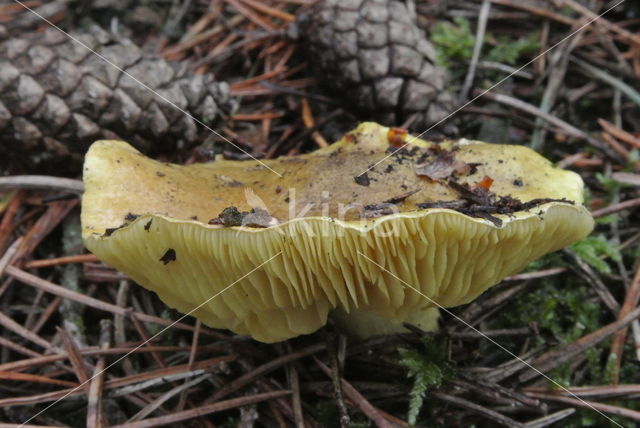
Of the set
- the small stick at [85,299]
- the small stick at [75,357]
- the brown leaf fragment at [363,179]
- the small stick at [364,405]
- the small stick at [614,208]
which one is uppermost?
the brown leaf fragment at [363,179]

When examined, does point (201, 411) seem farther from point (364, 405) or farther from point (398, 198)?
point (398, 198)

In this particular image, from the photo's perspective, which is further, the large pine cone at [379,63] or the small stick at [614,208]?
the large pine cone at [379,63]

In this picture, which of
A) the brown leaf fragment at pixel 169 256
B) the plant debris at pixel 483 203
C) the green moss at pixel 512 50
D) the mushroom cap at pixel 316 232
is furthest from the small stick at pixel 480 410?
the green moss at pixel 512 50

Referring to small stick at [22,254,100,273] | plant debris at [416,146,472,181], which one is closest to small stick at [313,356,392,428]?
plant debris at [416,146,472,181]

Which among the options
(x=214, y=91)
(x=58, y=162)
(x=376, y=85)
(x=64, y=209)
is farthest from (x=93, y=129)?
(x=376, y=85)

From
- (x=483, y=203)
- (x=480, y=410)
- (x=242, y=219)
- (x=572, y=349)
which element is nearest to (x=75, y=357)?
(x=242, y=219)
